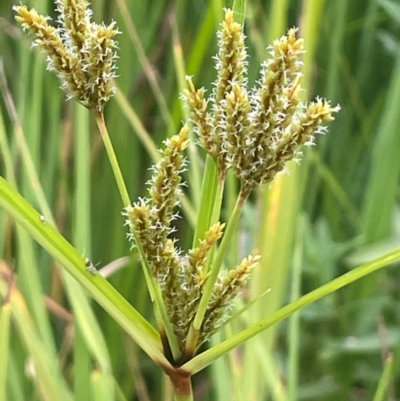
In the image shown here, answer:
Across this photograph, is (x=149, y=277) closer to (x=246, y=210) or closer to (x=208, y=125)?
(x=208, y=125)

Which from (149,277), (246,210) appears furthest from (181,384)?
(246,210)

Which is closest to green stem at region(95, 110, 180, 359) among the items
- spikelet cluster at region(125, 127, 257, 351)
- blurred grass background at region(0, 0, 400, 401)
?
spikelet cluster at region(125, 127, 257, 351)

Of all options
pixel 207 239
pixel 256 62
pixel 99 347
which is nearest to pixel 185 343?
pixel 207 239

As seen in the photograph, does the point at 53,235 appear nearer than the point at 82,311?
Yes

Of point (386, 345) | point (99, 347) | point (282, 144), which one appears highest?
point (282, 144)

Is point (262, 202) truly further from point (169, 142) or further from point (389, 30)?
point (389, 30)

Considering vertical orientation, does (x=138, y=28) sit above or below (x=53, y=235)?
above
